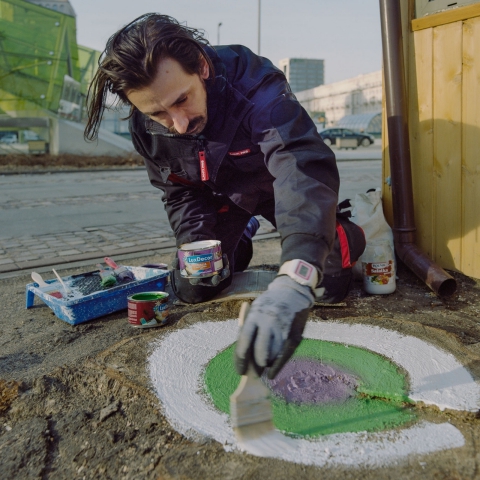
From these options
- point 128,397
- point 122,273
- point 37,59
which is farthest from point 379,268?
point 37,59

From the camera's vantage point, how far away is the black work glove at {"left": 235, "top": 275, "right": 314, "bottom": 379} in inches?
59.4

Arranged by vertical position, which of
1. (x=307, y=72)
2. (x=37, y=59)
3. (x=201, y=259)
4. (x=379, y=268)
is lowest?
(x=379, y=268)

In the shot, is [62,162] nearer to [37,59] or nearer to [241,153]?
[37,59]

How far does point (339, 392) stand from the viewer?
6.63ft

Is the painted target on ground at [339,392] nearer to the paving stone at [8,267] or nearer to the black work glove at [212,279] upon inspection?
the black work glove at [212,279]

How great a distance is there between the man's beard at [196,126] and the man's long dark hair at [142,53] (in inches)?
8.4

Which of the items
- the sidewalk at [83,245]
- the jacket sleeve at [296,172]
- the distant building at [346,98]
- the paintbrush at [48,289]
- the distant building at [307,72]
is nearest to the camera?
the jacket sleeve at [296,172]

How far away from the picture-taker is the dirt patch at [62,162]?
16.4m

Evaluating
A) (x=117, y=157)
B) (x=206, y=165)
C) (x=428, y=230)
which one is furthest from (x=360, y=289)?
(x=117, y=157)

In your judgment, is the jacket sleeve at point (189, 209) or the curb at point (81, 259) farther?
the curb at point (81, 259)

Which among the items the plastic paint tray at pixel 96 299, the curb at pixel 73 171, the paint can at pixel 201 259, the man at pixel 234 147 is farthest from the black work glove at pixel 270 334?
the curb at pixel 73 171

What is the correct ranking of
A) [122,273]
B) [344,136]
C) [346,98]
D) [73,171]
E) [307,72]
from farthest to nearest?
[307,72] → [346,98] → [344,136] → [73,171] → [122,273]

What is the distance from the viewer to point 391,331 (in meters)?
2.54

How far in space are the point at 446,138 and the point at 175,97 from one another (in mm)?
1962
